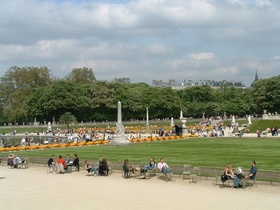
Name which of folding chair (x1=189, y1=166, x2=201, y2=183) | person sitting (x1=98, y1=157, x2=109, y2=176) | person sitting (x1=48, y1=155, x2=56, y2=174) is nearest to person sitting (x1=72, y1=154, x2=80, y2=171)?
person sitting (x1=48, y1=155, x2=56, y2=174)

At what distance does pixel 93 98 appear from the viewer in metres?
106

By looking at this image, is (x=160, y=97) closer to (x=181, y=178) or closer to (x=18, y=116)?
(x=18, y=116)

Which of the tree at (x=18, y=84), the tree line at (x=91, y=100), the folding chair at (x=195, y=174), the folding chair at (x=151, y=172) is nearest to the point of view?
the folding chair at (x=195, y=174)

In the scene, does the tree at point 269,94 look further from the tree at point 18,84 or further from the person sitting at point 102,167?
the person sitting at point 102,167

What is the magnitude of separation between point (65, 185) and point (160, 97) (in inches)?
3714

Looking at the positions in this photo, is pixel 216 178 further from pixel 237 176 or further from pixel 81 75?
pixel 81 75

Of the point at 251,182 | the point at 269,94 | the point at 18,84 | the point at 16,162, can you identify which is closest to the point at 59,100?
the point at 18,84

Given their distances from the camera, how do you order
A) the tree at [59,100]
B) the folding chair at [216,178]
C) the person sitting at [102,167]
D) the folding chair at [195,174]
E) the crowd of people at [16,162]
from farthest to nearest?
1. the tree at [59,100]
2. the crowd of people at [16,162]
3. the person sitting at [102,167]
4. the folding chair at [195,174]
5. the folding chair at [216,178]

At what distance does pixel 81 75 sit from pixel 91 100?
24.6 meters

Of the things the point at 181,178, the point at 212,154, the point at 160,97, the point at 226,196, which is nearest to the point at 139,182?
the point at 181,178

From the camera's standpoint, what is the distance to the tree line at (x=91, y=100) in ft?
341

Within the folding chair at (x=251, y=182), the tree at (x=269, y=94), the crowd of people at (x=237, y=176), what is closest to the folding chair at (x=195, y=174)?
the crowd of people at (x=237, y=176)

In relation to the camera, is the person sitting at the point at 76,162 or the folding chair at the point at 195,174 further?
the person sitting at the point at 76,162

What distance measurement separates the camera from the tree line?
104 m
